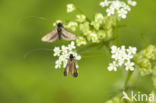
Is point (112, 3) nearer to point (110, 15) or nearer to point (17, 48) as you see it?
point (110, 15)

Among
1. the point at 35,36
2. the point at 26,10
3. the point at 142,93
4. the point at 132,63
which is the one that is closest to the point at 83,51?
the point at 132,63

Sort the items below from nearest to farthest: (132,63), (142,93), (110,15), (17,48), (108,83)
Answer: (132,63) → (110,15) → (142,93) → (108,83) → (17,48)

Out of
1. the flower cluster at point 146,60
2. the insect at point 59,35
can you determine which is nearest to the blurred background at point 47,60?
the flower cluster at point 146,60

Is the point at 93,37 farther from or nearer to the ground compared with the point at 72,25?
nearer to the ground

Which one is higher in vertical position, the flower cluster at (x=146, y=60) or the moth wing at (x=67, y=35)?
the moth wing at (x=67, y=35)

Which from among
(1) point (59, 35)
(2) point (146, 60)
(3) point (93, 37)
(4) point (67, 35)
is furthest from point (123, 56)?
(1) point (59, 35)

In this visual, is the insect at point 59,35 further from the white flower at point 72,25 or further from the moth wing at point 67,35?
Answer: the white flower at point 72,25

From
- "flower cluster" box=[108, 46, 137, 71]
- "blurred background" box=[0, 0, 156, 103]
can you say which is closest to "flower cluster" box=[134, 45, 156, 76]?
"flower cluster" box=[108, 46, 137, 71]

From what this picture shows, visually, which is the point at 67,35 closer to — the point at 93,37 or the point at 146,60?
the point at 93,37
